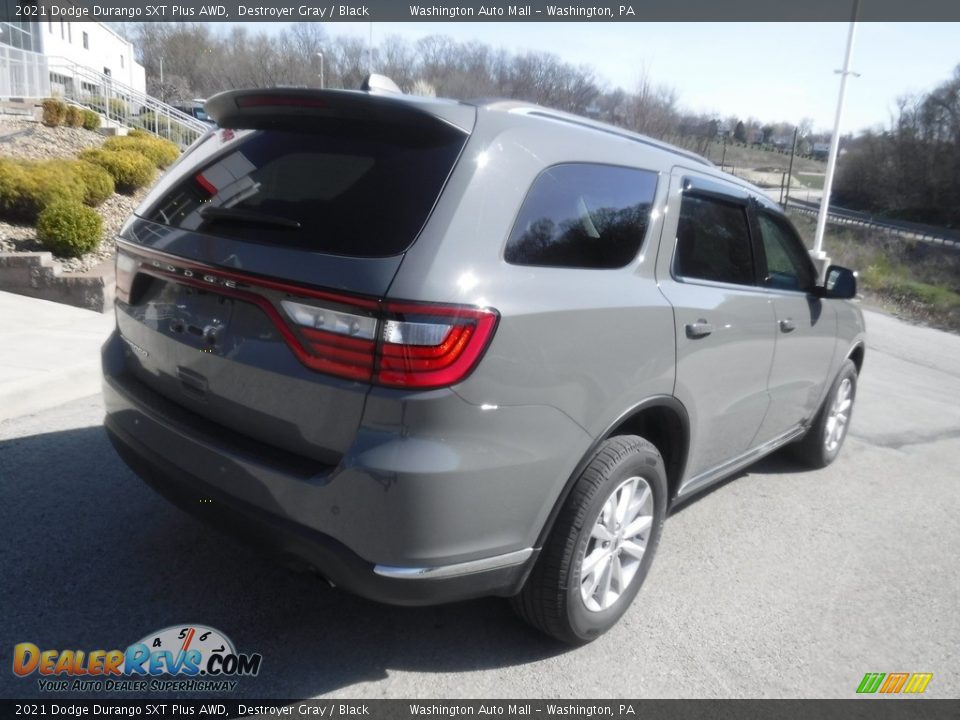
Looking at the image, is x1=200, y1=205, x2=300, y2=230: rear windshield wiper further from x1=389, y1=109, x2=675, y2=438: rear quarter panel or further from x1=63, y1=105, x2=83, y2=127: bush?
x1=63, y1=105, x2=83, y2=127: bush

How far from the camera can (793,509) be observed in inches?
182

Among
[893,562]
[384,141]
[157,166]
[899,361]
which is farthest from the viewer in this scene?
[157,166]

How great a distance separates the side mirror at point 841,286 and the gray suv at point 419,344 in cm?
162

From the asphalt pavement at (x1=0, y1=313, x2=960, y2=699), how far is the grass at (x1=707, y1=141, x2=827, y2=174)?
31924mm

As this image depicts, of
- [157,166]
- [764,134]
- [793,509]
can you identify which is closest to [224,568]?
[793,509]

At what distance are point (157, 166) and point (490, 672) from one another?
13816 mm

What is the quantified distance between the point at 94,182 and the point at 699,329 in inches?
390

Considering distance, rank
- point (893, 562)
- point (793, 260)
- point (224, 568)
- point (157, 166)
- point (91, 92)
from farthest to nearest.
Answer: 1. point (91, 92)
2. point (157, 166)
3. point (793, 260)
4. point (893, 562)
5. point (224, 568)

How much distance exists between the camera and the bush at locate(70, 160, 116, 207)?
10516 millimetres

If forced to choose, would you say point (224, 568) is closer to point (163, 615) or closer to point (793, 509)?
point (163, 615)

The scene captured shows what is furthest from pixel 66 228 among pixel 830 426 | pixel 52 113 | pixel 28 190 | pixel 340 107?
pixel 52 113

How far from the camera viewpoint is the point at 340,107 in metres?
2.56

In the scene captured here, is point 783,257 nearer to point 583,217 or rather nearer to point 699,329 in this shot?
point 699,329

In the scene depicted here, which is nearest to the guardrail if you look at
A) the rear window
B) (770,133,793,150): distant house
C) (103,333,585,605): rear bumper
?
(770,133,793,150): distant house
